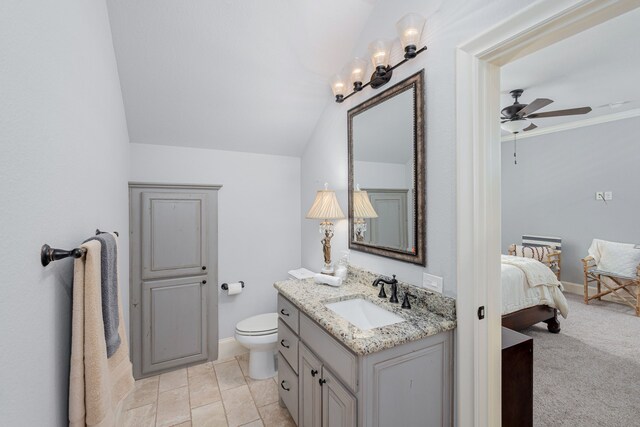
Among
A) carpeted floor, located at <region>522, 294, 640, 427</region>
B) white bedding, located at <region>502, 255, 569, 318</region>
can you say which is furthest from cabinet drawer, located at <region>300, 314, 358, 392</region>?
white bedding, located at <region>502, 255, 569, 318</region>

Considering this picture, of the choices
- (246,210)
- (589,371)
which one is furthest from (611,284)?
(246,210)

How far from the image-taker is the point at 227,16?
1814 millimetres

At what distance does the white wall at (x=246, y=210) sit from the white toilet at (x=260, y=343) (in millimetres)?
470

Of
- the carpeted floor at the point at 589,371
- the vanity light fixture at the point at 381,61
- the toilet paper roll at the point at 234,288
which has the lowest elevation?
the carpeted floor at the point at 589,371

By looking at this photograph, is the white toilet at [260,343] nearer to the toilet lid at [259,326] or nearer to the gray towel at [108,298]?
the toilet lid at [259,326]

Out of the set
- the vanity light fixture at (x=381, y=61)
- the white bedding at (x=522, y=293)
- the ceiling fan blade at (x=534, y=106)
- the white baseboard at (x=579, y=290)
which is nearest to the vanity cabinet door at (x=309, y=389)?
the vanity light fixture at (x=381, y=61)

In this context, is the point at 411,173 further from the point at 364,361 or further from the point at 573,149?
the point at 573,149

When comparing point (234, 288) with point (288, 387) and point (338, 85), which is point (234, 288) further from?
point (338, 85)

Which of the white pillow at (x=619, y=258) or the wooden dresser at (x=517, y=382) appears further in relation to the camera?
the white pillow at (x=619, y=258)

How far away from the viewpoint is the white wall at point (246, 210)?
2.66m

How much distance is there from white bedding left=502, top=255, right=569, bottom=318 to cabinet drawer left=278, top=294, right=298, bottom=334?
217cm

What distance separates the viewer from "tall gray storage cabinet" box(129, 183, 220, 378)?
244 cm

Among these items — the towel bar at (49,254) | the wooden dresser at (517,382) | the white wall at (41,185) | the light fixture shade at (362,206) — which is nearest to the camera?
the white wall at (41,185)

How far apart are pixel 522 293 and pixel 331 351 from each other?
8.39ft
